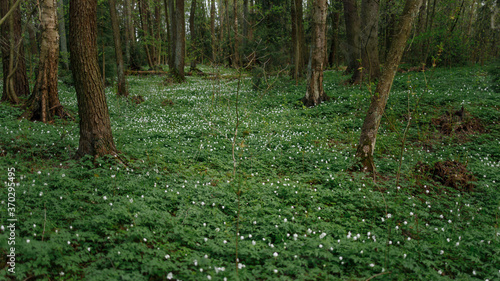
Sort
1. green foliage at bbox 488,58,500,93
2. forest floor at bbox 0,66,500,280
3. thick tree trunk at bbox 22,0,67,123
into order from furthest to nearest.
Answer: green foliage at bbox 488,58,500,93
thick tree trunk at bbox 22,0,67,123
forest floor at bbox 0,66,500,280

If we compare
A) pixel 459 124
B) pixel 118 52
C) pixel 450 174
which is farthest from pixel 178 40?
pixel 450 174

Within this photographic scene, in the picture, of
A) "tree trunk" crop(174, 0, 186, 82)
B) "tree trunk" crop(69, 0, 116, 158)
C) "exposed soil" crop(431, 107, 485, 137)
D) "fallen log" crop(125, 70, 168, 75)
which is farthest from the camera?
"fallen log" crop(125, 70, 168, 75)

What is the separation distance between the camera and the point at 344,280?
10.7 ft

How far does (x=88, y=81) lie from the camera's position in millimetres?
5496

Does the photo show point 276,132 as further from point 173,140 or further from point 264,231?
point 264,231

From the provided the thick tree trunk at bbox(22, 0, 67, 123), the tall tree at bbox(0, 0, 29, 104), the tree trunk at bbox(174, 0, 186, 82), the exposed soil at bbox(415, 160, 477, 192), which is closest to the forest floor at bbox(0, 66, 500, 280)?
the exposed soil at bbox(415, 160, 477, 192)

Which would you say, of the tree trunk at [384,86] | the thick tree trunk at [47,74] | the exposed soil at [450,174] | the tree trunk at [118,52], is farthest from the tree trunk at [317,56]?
the tree trunk at [118,52]

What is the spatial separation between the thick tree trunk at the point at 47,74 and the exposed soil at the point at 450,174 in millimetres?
10661

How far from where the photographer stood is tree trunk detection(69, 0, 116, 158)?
5293mm

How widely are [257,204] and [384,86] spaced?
3.89m

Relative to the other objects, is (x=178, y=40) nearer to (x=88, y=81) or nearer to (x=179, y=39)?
(x=179, y=39)

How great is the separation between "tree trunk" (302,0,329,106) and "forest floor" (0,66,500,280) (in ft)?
10.5

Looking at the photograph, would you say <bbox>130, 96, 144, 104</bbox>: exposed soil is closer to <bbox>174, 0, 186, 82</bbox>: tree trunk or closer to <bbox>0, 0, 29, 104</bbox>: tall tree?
<bbox>0, 0, 29, 104</bbox>: tall tree

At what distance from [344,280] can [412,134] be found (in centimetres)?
731
